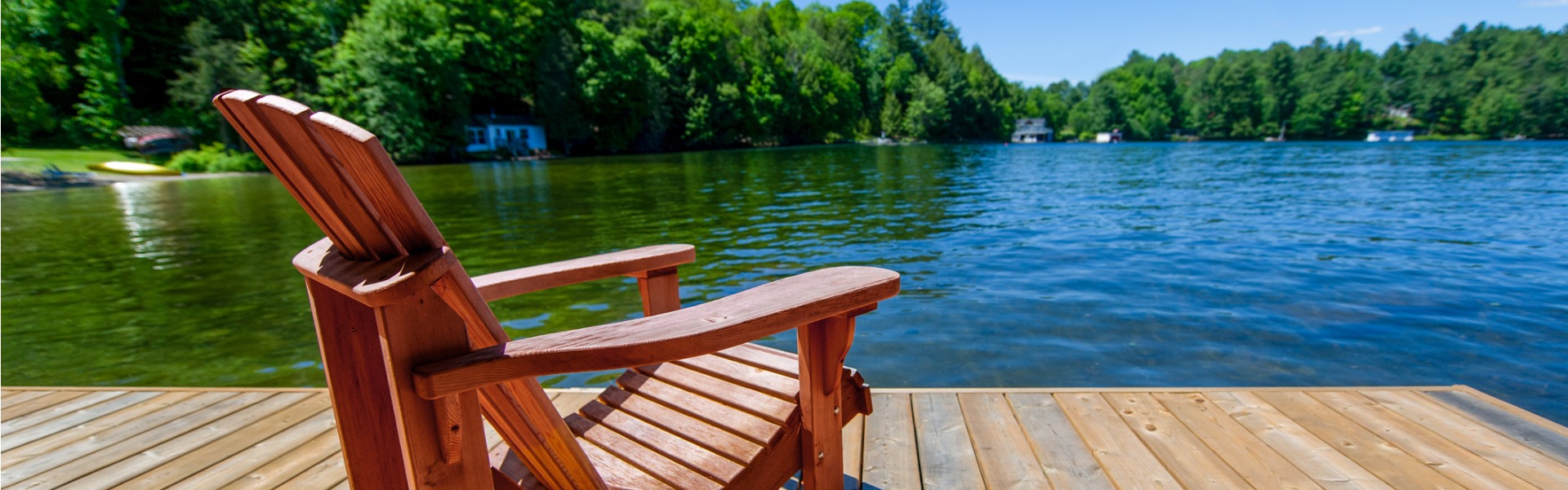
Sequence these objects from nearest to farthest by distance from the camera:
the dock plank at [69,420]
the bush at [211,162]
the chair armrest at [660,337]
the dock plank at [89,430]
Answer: the chair armrest at [660,337]
the dock plank at [89,430]
the dock plank at [69,420]
the bush at [211,162]

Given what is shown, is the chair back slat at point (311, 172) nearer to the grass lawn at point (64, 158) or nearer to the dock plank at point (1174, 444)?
the dock plank at point (1174, 444)

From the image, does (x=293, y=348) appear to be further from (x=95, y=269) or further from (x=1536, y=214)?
(x=1536, y=214)

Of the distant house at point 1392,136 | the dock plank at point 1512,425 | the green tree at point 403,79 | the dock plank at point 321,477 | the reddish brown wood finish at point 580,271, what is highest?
the green tree at point 403,79

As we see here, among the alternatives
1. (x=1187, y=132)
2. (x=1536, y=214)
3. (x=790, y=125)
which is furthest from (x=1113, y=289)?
(x=1187, y=132)

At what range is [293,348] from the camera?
5.91 meters

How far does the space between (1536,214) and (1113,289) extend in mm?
12413

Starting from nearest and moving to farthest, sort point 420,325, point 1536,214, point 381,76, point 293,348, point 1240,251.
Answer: point 420,325 < point 293,348 < point 1240,251 < point 1536,214 < point 381,76

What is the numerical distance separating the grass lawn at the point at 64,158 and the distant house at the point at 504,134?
1546 cm

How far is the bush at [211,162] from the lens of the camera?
104ft

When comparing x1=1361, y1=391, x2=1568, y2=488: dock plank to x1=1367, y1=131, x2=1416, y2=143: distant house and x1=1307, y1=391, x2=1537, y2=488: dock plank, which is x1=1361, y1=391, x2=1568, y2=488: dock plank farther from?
x1=1367, y1=131, x2=1416, y2=143: distant house

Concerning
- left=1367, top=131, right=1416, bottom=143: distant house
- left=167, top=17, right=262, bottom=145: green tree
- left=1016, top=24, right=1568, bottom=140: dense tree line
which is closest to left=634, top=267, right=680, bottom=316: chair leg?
left=167, top=17, right=262, bottom=145: green tree

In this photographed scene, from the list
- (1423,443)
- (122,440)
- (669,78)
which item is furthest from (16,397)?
(669,78)

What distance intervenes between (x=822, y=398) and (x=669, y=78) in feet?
184

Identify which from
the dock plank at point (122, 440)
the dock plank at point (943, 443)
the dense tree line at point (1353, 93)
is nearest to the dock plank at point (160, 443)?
the dock plank at point (122, 440)
